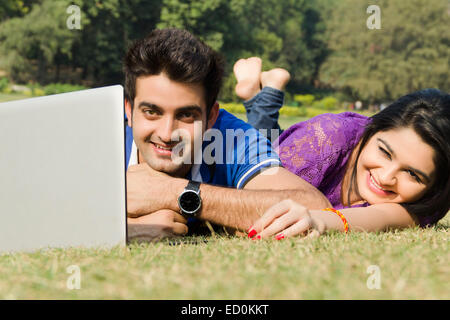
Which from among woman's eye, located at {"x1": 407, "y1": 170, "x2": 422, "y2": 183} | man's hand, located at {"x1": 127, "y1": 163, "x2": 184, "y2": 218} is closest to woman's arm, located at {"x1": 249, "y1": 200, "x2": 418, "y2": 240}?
woman's eye, located at {"x1": 407, "y1": 170, "x2": 422, "y2": 183}

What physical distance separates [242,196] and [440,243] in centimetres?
130

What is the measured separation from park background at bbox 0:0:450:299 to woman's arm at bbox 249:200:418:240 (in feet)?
0.50

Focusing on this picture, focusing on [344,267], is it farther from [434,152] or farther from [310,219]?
[434,152]

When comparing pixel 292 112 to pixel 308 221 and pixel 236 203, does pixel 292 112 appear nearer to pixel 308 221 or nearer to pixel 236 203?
pixel 236 203

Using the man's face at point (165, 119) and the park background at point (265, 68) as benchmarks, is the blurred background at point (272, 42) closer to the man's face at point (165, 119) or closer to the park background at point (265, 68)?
the park background at point (265, 68)

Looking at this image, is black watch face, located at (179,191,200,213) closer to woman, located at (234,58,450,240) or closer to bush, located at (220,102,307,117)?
woman, located at (234,58,450,240)

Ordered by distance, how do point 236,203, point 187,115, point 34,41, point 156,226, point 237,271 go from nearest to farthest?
point 237,271, point 156,226, point 236,203, point 187,115, point 34,41

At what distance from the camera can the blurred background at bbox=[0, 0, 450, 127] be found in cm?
4469

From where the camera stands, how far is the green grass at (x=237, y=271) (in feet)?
5.57

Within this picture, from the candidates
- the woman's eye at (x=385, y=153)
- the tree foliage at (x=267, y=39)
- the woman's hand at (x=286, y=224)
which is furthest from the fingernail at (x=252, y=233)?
the tree foliage at (x=267, y=39)

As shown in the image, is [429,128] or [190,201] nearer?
[190,201]

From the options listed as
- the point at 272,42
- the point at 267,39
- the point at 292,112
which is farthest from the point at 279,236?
the point at 272,42

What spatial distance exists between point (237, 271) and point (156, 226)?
57.6 inches

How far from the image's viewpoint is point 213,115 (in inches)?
171
